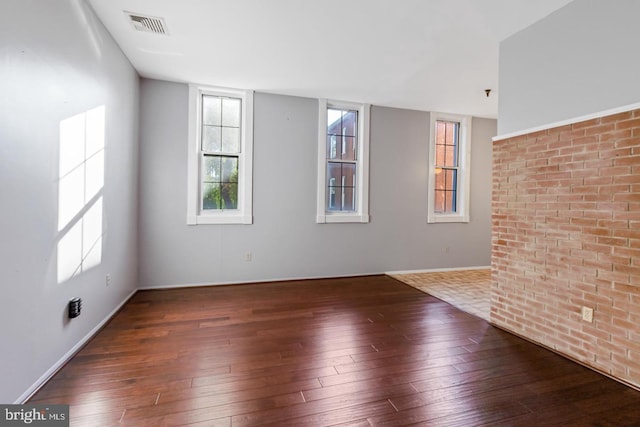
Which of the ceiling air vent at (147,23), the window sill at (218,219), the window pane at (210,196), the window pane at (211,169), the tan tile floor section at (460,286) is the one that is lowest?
the tan tile floor section at (460,286)

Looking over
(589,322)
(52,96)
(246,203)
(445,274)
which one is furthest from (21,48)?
(445,274)

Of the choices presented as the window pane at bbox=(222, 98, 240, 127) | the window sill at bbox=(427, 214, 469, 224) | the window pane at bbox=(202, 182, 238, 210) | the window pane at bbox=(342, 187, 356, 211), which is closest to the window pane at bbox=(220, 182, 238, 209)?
the window pane at bbox=(202, 182, 238, 210)

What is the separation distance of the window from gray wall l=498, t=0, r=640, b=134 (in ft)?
7.13

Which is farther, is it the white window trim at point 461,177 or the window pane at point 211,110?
the white window trim at point 461,177

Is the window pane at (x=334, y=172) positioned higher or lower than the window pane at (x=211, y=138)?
lower

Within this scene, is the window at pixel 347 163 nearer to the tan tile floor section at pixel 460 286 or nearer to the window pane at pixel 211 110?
the tan tile floor section at pixel 460 286

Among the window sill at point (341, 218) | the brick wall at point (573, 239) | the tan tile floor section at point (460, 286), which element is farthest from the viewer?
the window sill at point (341, 218)

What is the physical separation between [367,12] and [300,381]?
9.29 ft

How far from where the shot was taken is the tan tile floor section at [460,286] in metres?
3.48

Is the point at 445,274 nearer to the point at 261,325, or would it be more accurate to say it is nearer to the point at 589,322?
the point at 589,322

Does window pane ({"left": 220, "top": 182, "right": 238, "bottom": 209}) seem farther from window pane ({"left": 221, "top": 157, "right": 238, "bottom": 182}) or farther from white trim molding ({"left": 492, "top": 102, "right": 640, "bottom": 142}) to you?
white trim molding ({"left": 492, "top": 102, "right": 640, "bottom": 142})

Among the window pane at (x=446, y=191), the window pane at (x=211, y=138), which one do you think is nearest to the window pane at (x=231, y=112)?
the window pane at (x=211, y=138)

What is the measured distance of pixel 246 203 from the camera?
14.0ft

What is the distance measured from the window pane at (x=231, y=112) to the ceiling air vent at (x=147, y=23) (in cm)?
147
